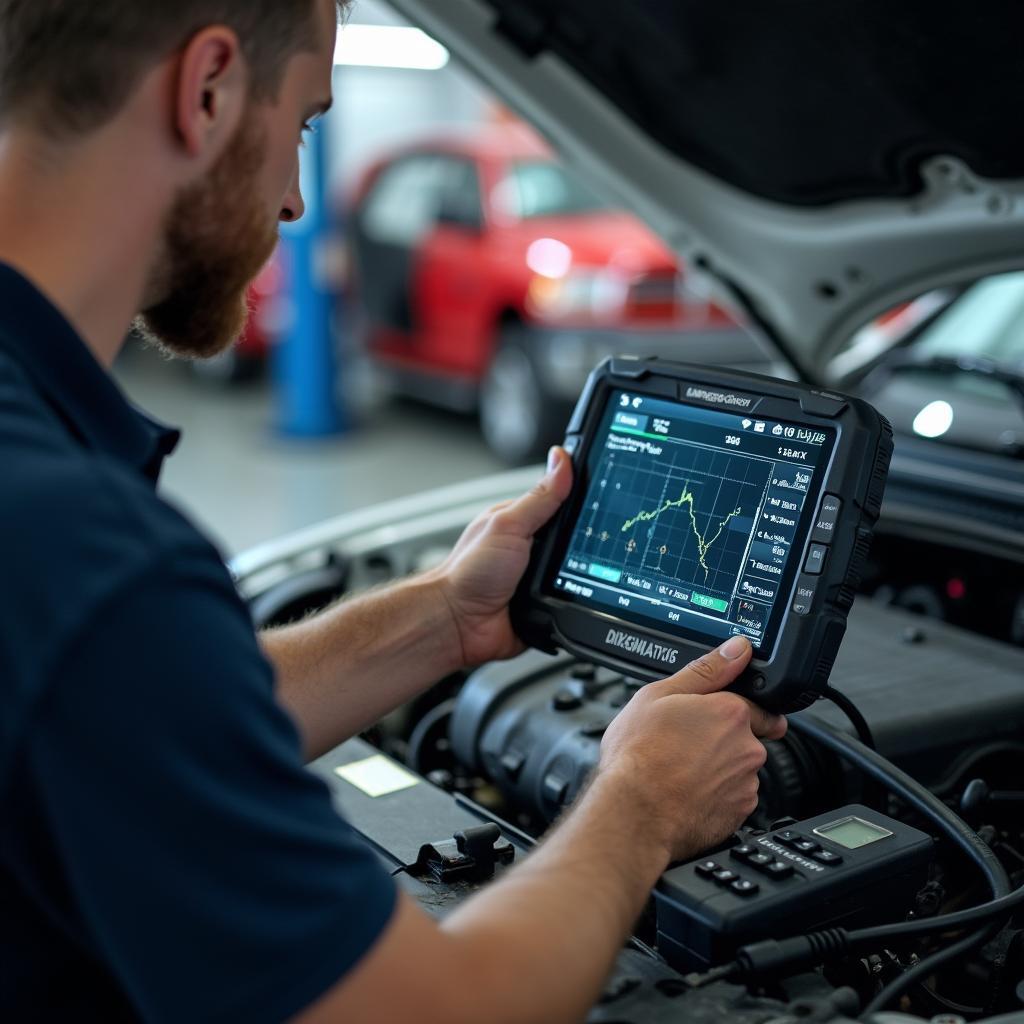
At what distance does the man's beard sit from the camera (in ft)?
3.46

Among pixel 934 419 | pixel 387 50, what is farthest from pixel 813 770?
pixel 387 50

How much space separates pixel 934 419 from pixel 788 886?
47.0 inches

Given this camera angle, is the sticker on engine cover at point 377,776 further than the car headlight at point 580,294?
No

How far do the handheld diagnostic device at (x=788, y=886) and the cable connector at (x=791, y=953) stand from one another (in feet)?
0.07

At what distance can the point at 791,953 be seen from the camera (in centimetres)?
112

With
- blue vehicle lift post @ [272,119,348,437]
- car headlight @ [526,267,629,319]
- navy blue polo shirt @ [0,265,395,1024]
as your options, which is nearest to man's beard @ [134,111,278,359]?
navy blue polo shirt @ [0,265,395,1024]

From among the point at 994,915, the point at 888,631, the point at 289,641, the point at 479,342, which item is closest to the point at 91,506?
the point at 289,641

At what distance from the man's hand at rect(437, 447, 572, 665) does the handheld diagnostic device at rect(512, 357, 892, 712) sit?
0.02m

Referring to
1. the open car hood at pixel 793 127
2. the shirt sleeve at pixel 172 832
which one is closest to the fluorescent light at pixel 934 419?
the open car hood at pixel 793 127

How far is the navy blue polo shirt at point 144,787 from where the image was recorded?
2.61ft

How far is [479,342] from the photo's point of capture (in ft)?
21.0

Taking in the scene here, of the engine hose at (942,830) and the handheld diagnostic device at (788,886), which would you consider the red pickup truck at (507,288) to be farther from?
the handheld diagnostic device at (788,886)

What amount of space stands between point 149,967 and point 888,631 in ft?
4.21

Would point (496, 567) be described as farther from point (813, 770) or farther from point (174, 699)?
point (174, 699)
